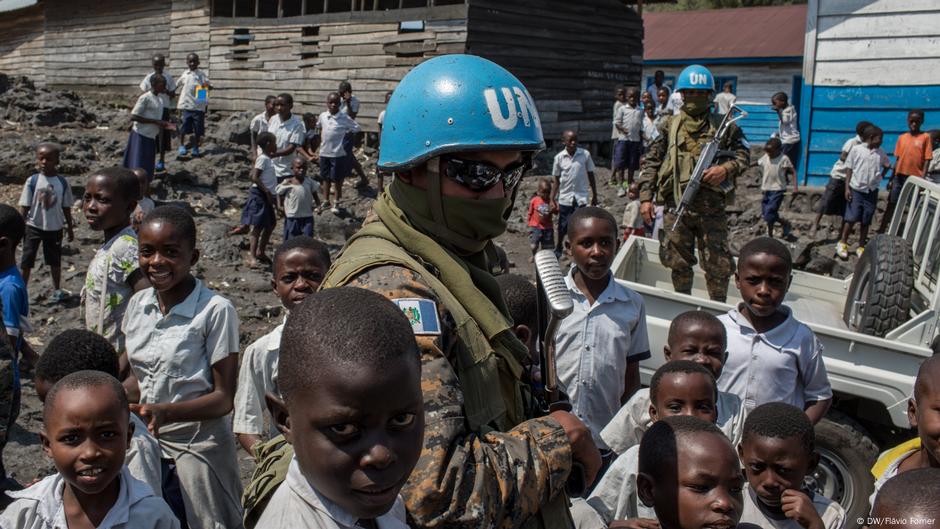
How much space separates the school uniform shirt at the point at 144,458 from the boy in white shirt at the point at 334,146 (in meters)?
10.8

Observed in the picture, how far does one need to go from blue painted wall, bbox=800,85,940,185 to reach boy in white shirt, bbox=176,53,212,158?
10487mm

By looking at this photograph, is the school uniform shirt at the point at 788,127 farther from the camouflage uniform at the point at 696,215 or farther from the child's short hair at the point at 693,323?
→ the child's short hair at the point at 693,323

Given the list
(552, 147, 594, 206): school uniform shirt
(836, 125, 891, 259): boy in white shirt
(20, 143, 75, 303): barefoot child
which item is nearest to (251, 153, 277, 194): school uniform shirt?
(20, 143, 75, 303): barefoot child

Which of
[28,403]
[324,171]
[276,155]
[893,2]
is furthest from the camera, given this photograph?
[324,171]

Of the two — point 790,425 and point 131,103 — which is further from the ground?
point 131,103

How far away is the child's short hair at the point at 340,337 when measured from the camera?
156 centimetres

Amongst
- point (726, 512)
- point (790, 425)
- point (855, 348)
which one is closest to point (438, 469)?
point (726, 512)

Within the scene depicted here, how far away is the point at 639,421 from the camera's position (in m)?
3.70

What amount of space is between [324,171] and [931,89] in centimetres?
958

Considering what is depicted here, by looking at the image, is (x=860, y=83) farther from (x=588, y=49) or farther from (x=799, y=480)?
(x=799, y=480)

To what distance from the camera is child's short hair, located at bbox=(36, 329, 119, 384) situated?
10.7 ft

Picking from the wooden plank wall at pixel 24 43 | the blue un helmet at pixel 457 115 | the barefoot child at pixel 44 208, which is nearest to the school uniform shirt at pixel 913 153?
the barefoot child at pixel 44 208

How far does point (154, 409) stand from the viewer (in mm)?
3318

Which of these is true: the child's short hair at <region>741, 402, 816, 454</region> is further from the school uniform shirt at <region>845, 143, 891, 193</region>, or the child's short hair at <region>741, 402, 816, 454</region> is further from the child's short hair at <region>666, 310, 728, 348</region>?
the school uniform shirt at <region>845, 143, 891, 193</region>
